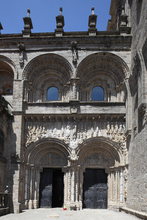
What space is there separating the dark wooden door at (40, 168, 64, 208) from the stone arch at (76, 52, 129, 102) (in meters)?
4.76

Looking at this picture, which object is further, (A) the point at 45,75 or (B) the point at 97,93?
(A) the point at 45,75

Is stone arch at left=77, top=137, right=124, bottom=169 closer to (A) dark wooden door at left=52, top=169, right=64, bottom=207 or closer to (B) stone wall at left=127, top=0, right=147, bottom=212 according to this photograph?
(B) stone wall at left=127, top=0, right=147, bottom=212

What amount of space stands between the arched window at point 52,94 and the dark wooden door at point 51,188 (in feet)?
14.1

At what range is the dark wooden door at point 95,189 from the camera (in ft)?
55.1

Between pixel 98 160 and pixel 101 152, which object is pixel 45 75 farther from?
pixel 98 160

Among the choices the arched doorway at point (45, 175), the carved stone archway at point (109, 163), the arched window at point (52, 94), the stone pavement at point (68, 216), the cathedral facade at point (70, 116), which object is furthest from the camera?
the arched window at point (52, 94)

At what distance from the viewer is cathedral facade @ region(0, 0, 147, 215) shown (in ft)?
53.4

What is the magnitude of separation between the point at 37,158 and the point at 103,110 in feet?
15.2

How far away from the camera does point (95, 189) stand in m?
16.9

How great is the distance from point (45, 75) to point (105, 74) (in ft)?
12.1

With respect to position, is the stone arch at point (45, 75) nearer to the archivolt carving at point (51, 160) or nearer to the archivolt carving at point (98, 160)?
the archivolt carving at point (51, 160)

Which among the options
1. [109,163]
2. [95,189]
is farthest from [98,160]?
[95,189]

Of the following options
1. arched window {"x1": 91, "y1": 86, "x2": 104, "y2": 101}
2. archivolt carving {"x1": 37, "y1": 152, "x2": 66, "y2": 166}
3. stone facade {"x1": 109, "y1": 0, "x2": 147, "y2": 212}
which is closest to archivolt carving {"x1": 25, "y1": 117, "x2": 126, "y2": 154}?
archivolt carving {"x1": 37, "y1": 152, "x2": 66, "y2": 166}

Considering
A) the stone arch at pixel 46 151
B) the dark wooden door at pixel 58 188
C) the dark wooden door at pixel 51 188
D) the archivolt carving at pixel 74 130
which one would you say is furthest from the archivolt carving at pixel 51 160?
the archivolt carving at pixel 74 130
